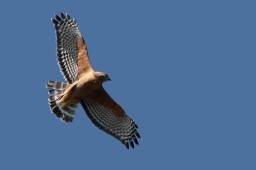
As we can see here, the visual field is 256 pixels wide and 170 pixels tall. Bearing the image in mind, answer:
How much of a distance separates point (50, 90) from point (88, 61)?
1.09 meters

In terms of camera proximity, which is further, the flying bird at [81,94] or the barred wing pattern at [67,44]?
the barred wing pattern at [67,44]

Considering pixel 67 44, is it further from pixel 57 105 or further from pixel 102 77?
pixel 102 77

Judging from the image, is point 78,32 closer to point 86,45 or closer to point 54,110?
point 86,45

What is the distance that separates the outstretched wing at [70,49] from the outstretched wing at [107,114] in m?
0.67

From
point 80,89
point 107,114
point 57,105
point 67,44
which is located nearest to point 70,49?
point 67,44

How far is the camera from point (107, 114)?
17.4 meters

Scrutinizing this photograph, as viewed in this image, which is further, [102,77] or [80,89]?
[80,89]

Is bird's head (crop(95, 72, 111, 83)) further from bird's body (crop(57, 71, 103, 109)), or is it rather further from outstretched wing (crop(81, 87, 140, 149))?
outstretched wing (crop(81, 87, 140, 149))

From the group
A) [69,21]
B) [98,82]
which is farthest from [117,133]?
[69,21]

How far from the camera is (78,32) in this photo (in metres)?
17.8

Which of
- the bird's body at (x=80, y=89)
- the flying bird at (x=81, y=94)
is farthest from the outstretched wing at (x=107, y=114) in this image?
the bird's body at (x=80, y=89)

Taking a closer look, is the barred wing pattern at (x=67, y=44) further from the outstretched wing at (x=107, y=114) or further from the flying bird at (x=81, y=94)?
the outstretched wing at (x=107, y=114)

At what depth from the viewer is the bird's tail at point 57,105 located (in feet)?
55.8

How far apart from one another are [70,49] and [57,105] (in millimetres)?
1394
